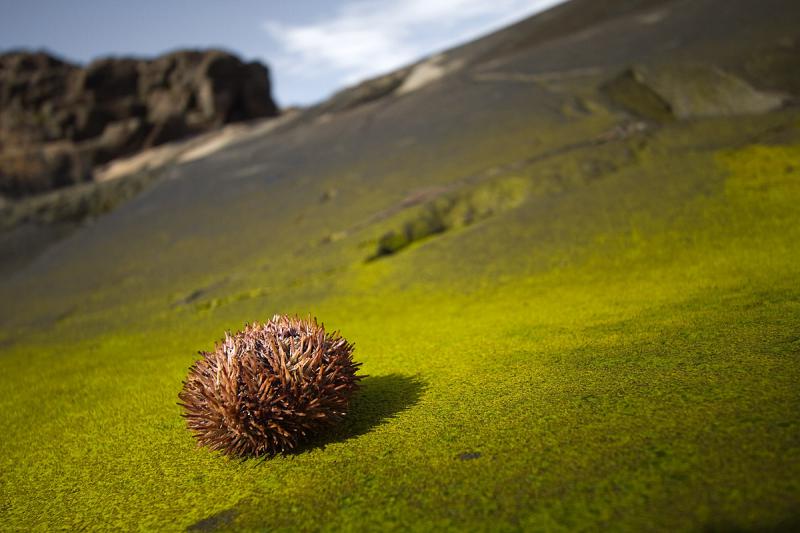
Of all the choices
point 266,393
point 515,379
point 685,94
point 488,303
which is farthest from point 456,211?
point 266,393

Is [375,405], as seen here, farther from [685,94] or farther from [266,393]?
[685,94]

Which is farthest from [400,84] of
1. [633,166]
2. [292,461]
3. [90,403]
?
[292,461]

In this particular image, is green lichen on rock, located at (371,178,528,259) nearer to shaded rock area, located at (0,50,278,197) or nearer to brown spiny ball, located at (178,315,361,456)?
brown spiny ball, located at (178,315,361,456)

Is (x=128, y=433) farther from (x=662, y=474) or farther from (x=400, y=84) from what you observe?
(x=400, y=84)

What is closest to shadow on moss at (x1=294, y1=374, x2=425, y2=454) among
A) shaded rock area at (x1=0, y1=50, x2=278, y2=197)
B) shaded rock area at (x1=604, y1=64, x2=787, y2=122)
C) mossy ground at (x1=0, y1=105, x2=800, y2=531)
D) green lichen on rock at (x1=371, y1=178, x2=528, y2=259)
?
mossy ground at (x1=0, y1=105, x2=800, y2=531)

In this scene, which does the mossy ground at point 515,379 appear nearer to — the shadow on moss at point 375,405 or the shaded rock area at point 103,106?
the shadow on moss at point 375,405
